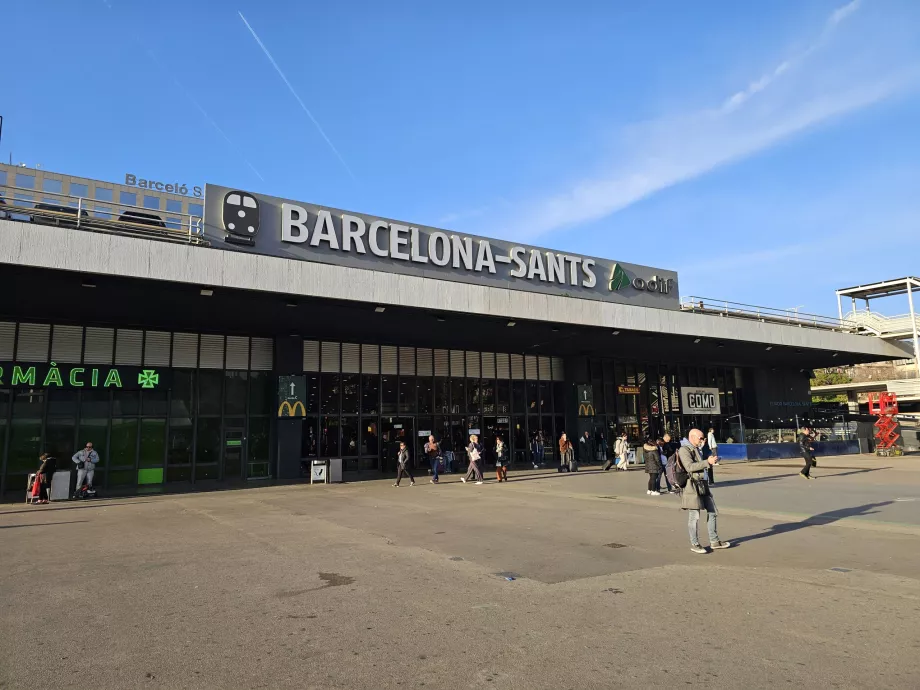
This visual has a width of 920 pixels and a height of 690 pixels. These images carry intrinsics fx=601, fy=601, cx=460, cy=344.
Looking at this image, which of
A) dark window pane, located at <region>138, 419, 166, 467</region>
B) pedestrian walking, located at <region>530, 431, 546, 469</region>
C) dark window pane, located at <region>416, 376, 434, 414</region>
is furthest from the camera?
pedestrian walking, located at <region>530, 431, 546, 469</region>

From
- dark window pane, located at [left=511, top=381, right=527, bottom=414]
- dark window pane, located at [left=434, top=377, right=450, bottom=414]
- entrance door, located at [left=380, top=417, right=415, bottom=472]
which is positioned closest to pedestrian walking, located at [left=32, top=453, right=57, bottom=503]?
entrance door, located at [left=380, top=417, right=415, bottom=472]

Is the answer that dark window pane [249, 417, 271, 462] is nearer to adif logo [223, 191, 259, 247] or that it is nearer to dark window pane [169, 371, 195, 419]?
dark window pane [169, 371, 195, 419]

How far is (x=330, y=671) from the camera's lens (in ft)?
14.9

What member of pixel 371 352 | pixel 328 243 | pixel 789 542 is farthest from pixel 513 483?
pixel 789 542

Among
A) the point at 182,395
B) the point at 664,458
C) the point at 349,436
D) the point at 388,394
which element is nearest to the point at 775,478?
the point at 664,458

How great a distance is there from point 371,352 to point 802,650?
77.3 feet

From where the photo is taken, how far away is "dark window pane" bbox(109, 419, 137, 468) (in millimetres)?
21734

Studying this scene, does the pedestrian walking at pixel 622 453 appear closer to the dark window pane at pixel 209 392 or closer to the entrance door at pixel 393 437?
the entrance door at pixel 393 437

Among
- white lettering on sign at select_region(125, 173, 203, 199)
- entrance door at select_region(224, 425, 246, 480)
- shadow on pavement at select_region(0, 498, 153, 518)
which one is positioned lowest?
shadow on pavement at select_region(0, 498, 153, 518)

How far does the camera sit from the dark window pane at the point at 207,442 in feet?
76.0

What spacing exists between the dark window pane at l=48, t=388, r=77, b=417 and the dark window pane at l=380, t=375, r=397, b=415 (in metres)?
11.7

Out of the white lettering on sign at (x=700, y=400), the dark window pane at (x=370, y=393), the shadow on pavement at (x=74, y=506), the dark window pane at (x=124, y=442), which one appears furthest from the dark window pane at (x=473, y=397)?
the shadow on pavement at (x=74, y=506)

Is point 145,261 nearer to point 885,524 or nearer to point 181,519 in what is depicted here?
point 181,519

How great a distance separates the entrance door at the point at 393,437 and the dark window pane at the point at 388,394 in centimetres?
41
